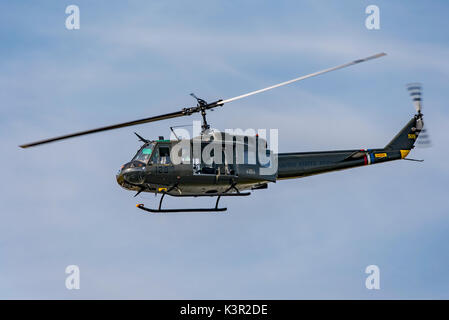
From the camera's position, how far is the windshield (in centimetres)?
2165

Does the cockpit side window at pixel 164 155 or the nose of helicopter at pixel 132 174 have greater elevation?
the cockpit side window at pixel 164 155

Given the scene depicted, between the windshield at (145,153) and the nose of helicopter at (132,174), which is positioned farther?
the windshield at (145,153)

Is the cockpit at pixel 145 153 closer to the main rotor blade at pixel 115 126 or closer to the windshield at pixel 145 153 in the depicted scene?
the windshield at pixel 145 153

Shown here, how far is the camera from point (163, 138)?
2192 cm

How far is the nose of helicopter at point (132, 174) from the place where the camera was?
2141 cm

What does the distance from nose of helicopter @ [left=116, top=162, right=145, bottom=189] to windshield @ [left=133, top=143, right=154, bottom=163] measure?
0.63ft

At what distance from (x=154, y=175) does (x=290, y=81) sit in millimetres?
5105

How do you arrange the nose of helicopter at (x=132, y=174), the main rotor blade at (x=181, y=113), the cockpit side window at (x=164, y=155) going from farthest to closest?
the cockpit side window at (x=164, y=155) < the nose of helicopter at (x=132, y=174) < the main rotor blade at (x=181, y=113)

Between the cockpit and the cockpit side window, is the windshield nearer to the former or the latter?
the cockpit

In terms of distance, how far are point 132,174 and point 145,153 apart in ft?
2.58

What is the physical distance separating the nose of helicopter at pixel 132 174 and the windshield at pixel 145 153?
191mm

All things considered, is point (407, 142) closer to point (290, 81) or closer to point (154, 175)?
point (290, 81)

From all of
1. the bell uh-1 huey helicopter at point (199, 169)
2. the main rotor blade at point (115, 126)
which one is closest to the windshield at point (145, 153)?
the bell uh-1 huey helicopter at point (199, 169)
